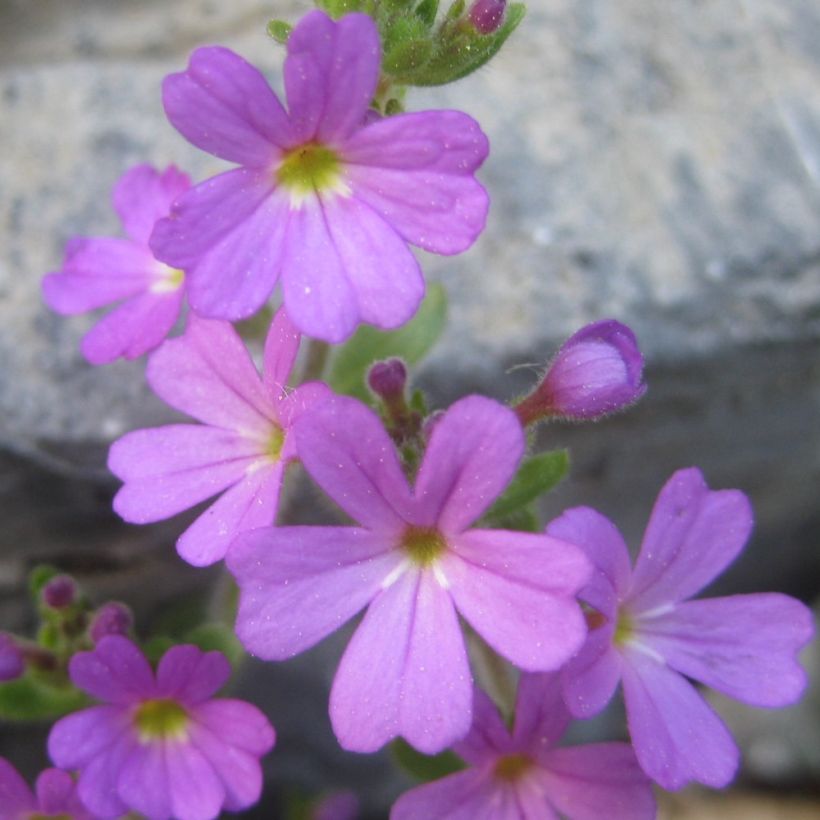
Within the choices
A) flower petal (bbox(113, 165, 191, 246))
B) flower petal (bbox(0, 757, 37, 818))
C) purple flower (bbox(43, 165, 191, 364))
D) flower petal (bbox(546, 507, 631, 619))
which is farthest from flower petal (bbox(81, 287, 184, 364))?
flower petal (bbox(546, 507, 631, 619))

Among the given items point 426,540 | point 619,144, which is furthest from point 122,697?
point 619,144

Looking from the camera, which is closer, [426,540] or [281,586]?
[281,586]

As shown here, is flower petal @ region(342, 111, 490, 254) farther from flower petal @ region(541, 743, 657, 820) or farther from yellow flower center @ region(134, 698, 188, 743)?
yellow flower center @ region(134, 698, 188, 743)

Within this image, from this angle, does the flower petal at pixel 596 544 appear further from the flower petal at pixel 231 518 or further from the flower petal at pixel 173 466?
the flower petal at pixel 173 466

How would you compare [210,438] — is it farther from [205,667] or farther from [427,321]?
[427,321]

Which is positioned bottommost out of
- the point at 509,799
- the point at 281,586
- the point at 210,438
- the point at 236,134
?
the point at 509,799

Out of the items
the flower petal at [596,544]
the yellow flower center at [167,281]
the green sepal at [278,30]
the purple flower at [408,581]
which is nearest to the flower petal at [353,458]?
the purple flower at [408,581]
